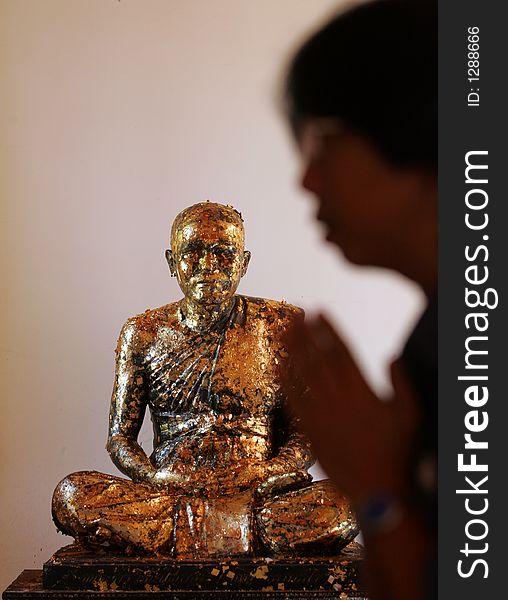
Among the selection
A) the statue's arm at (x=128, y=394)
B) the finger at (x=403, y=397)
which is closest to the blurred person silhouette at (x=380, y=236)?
the finger at (x=403, y=397)

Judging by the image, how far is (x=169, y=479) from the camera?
242cm

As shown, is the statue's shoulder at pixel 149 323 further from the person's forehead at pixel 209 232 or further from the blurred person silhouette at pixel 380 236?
the blurred person silhouette at pixel 380 236

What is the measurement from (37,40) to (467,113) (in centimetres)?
309

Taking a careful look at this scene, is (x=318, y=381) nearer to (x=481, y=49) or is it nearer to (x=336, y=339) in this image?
(x=336, y=339)

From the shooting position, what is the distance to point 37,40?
10.8 feet

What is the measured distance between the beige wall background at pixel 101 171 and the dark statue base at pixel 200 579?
1088 millimetres

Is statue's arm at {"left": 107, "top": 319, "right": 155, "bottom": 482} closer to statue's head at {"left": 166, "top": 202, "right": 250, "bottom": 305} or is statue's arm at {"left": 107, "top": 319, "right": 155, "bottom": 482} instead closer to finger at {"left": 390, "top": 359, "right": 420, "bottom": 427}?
statue's head at {"left": 166, "top": 202, "right": 250, "bottom": 305}

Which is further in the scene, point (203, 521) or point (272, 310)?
point (272, 310)

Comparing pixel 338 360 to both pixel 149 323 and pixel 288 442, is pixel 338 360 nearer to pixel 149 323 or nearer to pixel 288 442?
pixel 288 442

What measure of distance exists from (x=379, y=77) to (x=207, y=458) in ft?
6.98

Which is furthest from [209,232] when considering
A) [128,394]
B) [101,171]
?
[101,171]

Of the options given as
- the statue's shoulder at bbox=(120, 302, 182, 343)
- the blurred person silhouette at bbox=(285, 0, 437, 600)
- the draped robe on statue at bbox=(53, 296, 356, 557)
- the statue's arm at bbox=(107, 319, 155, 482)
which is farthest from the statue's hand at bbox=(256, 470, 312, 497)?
the blurred person silhouette at bbox=(285, 0, 437, 600)

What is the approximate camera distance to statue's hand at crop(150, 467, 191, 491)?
2.40 metres

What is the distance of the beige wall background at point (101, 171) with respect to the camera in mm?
3279
